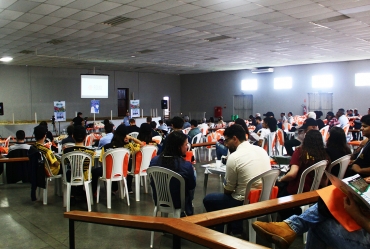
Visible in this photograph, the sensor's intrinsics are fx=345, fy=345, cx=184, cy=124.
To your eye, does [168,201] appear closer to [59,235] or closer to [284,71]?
[59,235]

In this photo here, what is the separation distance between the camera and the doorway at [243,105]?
19297 mm

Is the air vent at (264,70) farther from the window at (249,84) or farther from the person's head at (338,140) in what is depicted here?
the person's head at (338,140)

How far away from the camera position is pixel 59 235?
3805mm

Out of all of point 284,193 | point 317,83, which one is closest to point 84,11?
point 284,193

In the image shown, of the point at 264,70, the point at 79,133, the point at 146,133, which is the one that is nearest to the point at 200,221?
the point at 79,133

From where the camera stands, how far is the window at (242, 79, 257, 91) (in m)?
18.9

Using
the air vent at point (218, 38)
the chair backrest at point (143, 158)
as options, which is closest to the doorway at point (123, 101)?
the air vent at point (218, 38)

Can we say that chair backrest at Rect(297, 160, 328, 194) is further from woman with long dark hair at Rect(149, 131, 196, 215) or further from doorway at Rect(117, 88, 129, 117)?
doorway at Rect(117, 88, 129, 117)

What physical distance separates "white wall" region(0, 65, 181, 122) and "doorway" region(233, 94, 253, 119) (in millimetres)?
4998

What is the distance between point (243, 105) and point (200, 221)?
1835 centimetres

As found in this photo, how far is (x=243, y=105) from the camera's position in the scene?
19641 mm

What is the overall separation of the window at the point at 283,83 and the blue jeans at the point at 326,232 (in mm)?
16362

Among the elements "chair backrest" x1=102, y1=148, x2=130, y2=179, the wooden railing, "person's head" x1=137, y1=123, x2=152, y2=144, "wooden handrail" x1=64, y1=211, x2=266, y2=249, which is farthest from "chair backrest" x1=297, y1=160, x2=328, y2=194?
"person's head" x1=137, y1=123, x2=152, y2=144

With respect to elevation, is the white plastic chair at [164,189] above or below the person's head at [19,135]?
below
